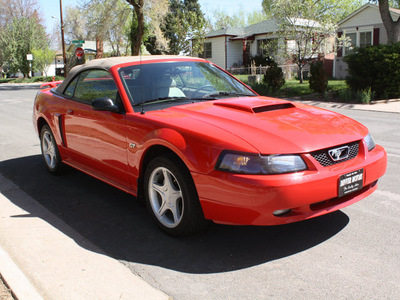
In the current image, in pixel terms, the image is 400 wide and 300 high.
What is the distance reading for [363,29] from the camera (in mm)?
27750

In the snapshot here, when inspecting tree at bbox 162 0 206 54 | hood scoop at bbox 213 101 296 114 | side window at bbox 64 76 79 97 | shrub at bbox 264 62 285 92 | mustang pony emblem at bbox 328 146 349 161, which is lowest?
mustang pony emblem at bbox 328 146 349 161

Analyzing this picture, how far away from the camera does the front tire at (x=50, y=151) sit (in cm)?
573

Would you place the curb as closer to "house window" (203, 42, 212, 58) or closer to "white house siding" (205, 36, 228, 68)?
"white house siding" (205, 36, 228, 68)

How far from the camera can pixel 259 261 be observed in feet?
10.9

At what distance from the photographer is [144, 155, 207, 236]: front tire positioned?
349 cm

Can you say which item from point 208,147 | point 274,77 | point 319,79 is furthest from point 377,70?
point 208,147

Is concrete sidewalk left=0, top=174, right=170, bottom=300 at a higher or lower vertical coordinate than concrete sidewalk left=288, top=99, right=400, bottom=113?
lower

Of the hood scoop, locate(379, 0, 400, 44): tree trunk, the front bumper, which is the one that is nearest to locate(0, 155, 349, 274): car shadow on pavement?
the front bumper

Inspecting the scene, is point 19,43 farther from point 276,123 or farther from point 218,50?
point 276,123

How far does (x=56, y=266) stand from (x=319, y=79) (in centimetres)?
1597

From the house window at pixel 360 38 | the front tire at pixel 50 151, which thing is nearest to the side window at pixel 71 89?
the front tire at pixel 50 151

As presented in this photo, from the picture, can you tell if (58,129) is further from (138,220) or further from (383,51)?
(383,51)

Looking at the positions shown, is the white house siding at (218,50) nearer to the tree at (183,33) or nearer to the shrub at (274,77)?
the tree at (183,33)

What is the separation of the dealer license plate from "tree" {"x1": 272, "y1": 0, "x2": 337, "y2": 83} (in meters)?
19.9
